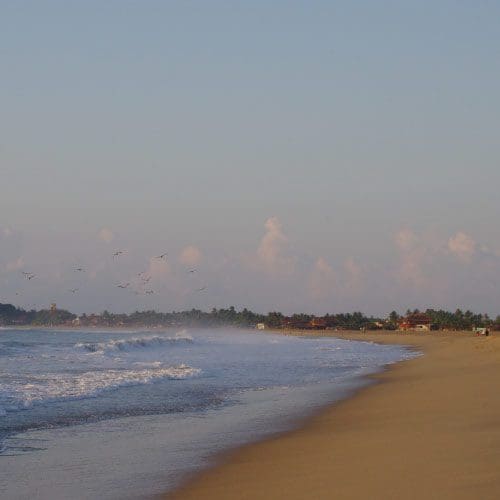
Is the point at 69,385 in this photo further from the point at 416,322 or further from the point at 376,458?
the point at 416,322

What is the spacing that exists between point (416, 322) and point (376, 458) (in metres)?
127

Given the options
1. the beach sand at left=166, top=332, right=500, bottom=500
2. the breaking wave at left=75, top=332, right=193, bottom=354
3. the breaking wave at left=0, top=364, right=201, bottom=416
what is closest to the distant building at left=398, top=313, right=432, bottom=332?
the breaking wave at left=75, top=332, right=193, bottom=354

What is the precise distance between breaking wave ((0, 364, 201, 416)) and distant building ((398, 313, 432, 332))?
3960 inches

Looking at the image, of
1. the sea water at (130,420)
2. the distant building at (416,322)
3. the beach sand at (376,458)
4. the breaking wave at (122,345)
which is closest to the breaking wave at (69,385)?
the sea water at (130,420)

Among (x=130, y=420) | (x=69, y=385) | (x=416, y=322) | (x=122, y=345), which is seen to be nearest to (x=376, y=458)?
(x=130, y=420)

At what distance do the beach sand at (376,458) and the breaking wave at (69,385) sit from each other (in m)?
6.27

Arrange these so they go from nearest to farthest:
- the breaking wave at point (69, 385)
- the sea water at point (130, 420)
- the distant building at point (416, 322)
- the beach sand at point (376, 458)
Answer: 1. the beach sand at point (376, 458)
2. the sea water at point (130, 420)
3. the breaking wave at point (69, 385)
4. the distant building at point (416, 322)

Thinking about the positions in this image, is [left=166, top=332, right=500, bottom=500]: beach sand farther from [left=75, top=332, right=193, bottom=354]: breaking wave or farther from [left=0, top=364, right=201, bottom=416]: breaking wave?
[left=75, top=332, right=193, bottom=354]: breaking wave

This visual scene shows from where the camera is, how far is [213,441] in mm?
12539

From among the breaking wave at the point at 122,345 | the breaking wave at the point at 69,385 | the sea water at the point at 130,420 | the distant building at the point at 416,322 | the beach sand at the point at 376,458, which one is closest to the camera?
the beach sand at the point at 376,458

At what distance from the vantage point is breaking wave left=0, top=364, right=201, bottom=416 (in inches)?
704

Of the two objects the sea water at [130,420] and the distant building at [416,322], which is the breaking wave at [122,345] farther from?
the distant building at [416,322]

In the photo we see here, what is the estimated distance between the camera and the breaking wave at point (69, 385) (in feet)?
58.7

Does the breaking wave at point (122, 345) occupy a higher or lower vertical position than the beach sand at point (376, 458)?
lower
